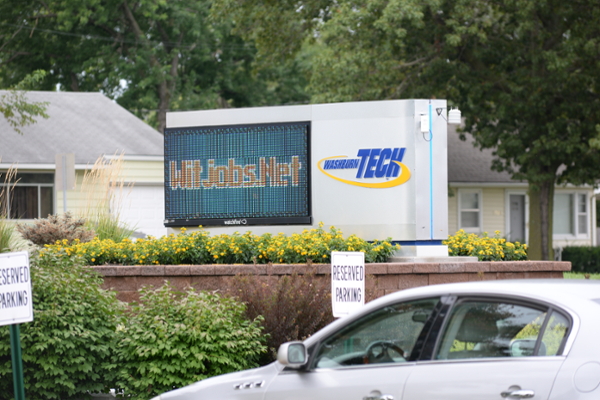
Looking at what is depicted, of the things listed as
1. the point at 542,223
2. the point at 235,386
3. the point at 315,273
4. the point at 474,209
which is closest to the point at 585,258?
the point at 474,209

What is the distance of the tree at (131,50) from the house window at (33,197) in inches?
514

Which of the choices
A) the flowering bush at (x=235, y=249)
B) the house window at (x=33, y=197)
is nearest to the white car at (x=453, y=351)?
the flowering bush at (x=235, y=249)

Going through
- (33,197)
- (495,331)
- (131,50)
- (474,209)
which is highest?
(131,50)

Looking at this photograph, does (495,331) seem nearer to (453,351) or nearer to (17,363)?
(453,351)

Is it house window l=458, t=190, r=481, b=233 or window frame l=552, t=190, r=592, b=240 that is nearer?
house window l=458, t=190, r=481, b=233

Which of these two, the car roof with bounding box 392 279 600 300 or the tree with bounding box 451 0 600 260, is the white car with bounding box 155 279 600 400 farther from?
the tree with bounding box 451 0 600 260

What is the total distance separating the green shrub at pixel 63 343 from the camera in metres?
7.28

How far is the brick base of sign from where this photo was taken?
9922 millimetres

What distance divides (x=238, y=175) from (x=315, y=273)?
2.62 meters

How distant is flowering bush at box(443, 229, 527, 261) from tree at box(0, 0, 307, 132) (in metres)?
24.8

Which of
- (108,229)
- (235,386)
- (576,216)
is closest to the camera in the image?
(235,386)

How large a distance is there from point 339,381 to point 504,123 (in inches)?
790

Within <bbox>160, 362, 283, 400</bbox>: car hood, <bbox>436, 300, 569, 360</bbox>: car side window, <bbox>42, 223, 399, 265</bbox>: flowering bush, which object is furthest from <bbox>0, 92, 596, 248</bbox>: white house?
<bbox>436, 300, 569, 360</bbox>: car side window

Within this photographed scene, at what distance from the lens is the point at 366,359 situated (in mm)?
4777
